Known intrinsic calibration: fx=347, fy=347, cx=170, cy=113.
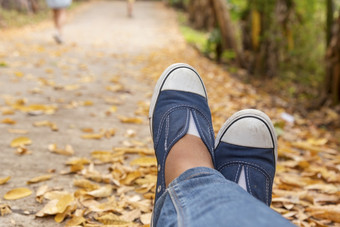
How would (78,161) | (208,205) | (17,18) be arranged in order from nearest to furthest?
(208,205), (78,161), (17,18)

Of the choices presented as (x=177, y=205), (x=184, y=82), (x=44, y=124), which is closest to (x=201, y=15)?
(x=44, y=124)

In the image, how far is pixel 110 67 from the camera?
4.76 meters

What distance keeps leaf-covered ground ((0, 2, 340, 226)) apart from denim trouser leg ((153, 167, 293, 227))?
44 centimetres

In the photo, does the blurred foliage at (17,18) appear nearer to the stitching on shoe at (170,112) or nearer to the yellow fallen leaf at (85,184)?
the yellow fallen leaf at (85,184)

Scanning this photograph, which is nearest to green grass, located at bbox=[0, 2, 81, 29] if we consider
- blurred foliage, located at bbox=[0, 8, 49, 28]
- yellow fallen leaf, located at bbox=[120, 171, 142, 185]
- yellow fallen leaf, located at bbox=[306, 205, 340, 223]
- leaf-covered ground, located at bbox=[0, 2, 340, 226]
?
blurred foliage, located at bbox=[0, 8, 49, 28]

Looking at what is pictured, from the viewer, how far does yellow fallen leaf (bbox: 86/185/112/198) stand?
5.16 feet

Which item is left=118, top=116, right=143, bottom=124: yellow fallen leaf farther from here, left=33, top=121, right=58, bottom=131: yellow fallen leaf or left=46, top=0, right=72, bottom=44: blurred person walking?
left=46, top=0, right=72, bottom=44: blurred person walking

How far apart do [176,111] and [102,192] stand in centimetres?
51

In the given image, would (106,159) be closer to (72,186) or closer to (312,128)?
(72,186)

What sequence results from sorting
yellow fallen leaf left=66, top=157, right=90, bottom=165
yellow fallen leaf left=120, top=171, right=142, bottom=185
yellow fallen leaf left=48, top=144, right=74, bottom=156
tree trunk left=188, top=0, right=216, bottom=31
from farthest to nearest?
tree trunk left=188, top=0, right=216, bottom=31 < yellow fallen leaf left=48, top=144, right=74, bottom=156 < yellow fallen leaf left=66, top=157, right=90, bottom=165 < yellow fallen leaf left=120, top=171, right=142, bottom=185

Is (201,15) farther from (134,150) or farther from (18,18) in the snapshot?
(134,150)

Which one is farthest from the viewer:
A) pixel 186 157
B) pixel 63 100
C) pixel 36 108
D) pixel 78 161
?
pixel 63 100

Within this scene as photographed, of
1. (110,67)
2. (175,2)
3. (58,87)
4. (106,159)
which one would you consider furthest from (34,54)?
(175,2)

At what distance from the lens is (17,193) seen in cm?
150
